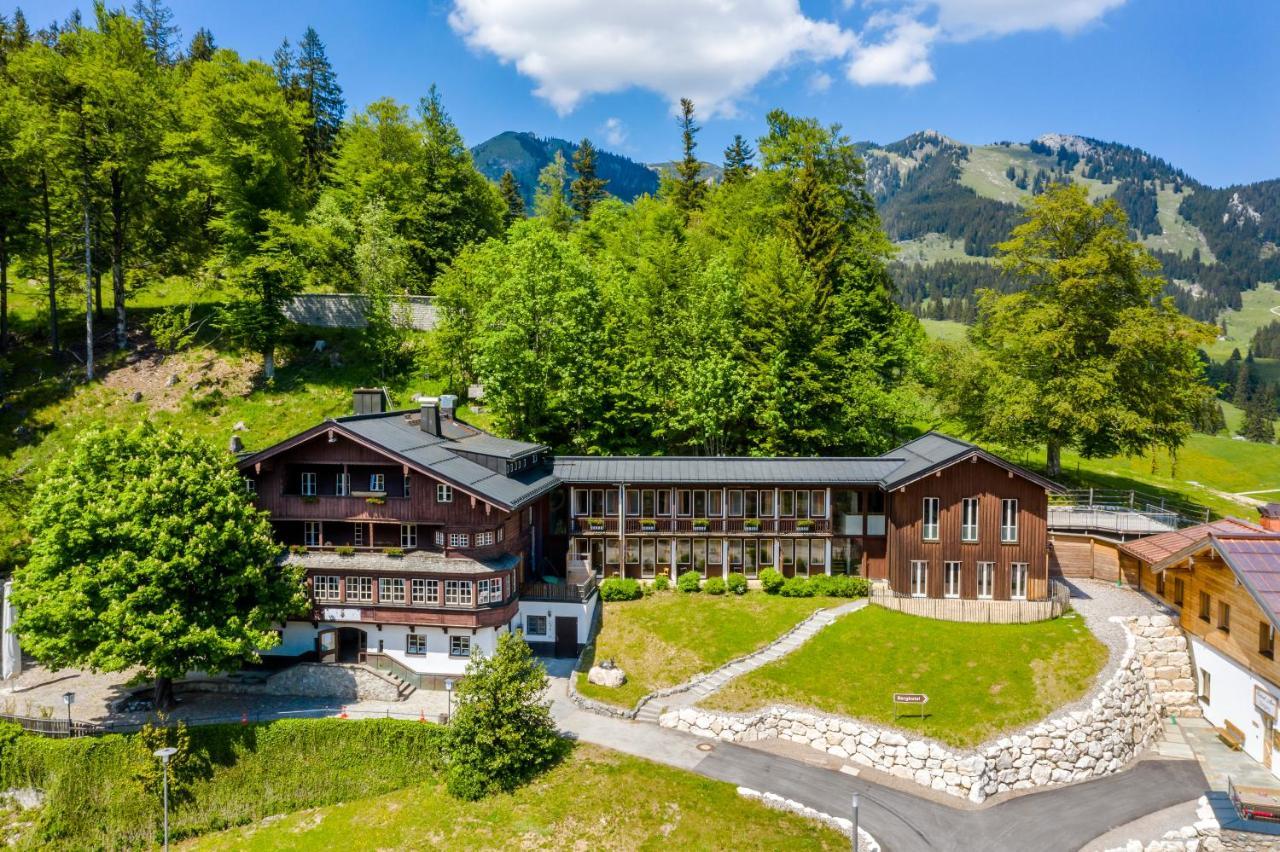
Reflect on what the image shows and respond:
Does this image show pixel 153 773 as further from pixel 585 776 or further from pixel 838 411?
pixel 838 411

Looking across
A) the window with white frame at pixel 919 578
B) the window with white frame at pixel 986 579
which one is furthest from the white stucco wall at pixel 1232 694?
the window with white frame at pixel 919 578

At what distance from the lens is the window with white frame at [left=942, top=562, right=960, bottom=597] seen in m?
40.5

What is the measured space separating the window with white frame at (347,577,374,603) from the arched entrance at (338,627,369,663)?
2099 millimetres

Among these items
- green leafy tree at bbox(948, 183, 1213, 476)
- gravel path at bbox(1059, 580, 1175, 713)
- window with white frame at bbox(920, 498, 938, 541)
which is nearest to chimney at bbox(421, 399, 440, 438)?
window with white frame at bbox(920, 498, 938, 541)

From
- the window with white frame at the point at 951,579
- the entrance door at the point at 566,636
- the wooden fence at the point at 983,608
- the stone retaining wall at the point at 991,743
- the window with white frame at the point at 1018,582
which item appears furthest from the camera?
the window with white frame at the point at 951,579

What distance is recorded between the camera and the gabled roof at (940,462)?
39156mm

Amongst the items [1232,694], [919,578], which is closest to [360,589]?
[919,578]

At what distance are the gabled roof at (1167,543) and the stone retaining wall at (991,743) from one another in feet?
22.3

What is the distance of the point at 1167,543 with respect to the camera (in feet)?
133

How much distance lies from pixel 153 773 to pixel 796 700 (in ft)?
88.8

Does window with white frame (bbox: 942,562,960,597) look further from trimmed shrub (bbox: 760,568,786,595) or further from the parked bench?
the parked bench

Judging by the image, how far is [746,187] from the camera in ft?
214

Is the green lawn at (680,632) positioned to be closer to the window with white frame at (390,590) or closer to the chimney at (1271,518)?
the window with white frame at (390,590)

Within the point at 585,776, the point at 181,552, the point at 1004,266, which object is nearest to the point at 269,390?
the point at 181,552
